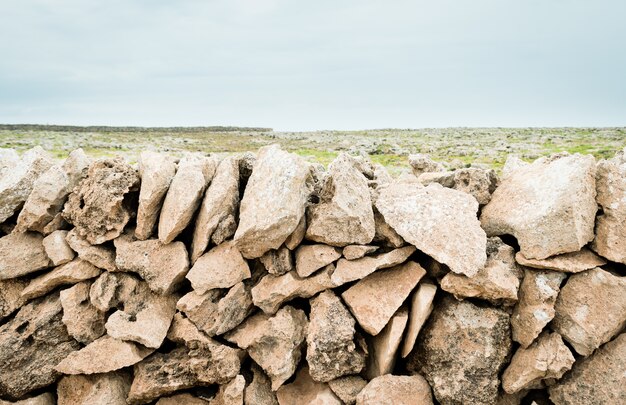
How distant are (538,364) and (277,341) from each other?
3.60 meters

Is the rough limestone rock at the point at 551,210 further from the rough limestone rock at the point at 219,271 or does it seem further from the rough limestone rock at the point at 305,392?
the rough limestone rock at the point at 219,271

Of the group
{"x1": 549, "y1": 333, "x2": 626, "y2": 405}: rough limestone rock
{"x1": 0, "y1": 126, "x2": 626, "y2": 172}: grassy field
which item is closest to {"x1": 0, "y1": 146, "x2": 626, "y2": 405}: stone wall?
{"x1": 549, "y1": 333, "x2": 626, "y2": 405}: rough limestone rock

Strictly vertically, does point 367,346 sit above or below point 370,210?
below

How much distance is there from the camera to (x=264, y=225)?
6070 mm

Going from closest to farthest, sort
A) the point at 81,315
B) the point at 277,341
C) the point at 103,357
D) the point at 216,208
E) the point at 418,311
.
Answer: the point at 418,311 → the point at 277,341 → the point at 103,357 → the point at 216,208 → the point at 81,315

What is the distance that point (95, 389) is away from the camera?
21.9 ft

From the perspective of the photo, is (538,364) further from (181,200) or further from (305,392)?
(181,200)

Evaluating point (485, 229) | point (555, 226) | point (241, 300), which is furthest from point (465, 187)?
point (241, 300)

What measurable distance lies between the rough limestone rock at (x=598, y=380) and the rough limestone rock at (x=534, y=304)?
2.47 ft

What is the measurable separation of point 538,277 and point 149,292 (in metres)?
6.08

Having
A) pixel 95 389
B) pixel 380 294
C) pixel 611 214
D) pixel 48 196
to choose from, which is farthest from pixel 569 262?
pixel 48 196

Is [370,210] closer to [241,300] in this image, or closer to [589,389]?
[241,300]

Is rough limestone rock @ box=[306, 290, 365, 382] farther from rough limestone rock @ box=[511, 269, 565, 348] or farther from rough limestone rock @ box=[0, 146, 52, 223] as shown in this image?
rough limestone rock @ box=[0, 146, 52, 223]

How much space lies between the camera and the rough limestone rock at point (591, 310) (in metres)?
5.57
